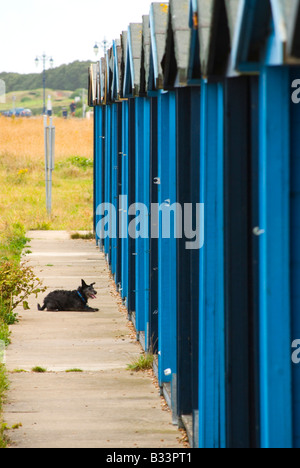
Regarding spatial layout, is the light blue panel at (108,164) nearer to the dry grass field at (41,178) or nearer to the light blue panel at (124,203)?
the light blue panel at (124,203)

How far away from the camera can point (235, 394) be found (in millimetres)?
4422

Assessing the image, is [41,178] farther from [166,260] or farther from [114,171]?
[166,260]

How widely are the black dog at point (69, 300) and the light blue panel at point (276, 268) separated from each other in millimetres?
7885

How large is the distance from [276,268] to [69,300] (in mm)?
8052

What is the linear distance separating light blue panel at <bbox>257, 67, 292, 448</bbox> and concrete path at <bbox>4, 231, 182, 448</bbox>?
8.42 ft

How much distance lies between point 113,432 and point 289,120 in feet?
11.4

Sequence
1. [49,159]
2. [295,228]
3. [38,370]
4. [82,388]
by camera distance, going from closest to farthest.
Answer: [295,228], [82,388], [38,370], [49,159]

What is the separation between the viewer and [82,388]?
7.80m

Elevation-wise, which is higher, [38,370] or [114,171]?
[114,171]

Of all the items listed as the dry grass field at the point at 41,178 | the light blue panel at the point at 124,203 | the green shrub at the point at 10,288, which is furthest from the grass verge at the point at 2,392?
the dry grass field at the point at 41,178

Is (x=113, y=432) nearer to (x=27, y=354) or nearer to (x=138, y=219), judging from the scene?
(x=27, y=354)

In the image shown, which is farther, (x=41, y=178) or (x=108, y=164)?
(x=41, y=178)

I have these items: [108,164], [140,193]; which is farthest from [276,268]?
[108,164]
